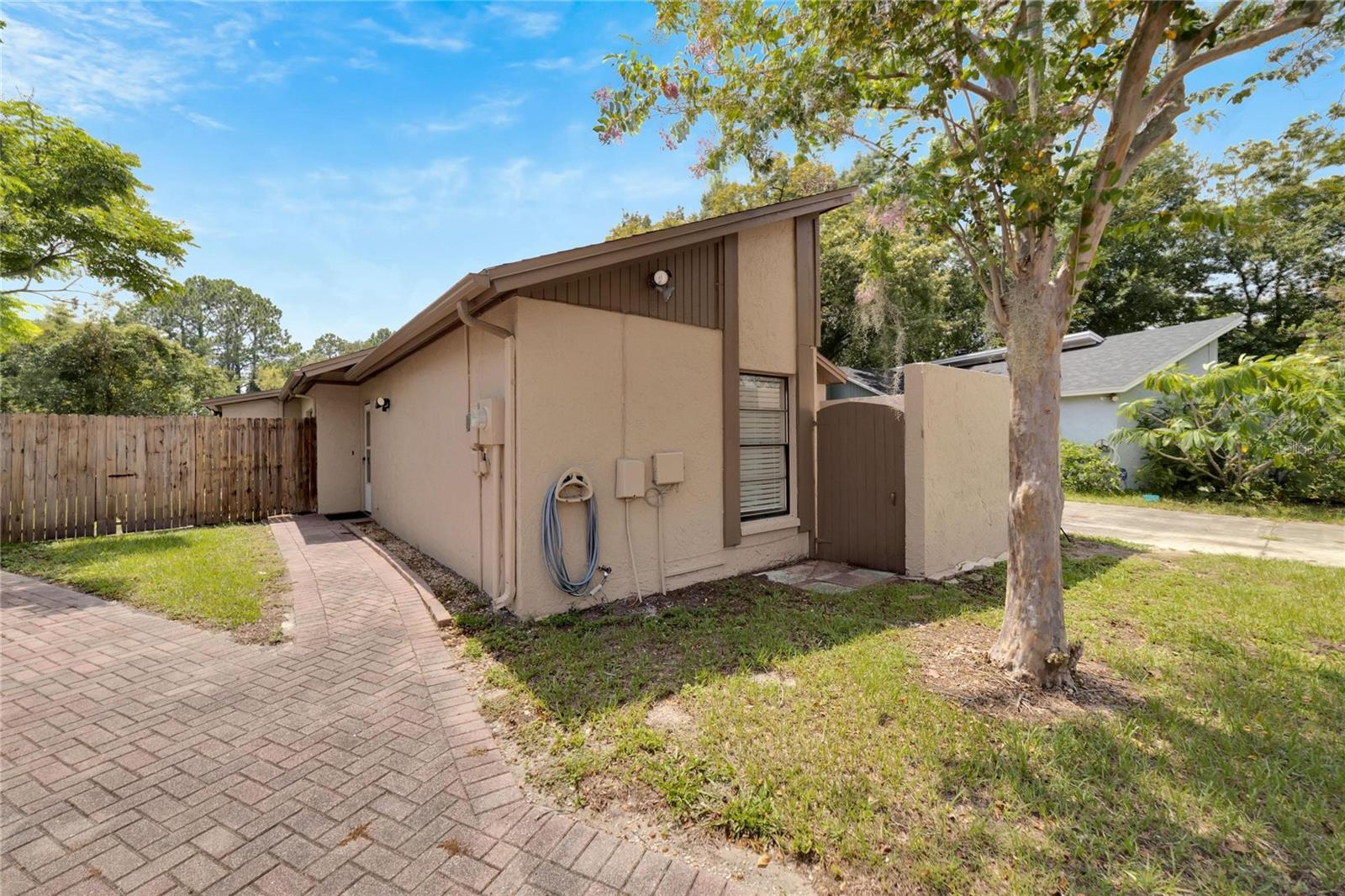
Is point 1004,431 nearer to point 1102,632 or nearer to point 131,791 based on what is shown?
point 1102,632

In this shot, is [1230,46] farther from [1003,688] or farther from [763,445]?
[763,445]

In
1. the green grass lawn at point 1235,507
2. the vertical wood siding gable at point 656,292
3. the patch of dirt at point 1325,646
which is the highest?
the vertical wood siding gable at point 656,292

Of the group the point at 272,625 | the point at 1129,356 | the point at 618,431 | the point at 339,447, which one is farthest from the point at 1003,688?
the point at 1129,356

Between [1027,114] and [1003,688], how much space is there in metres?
3.67

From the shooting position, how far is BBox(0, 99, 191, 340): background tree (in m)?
8.08

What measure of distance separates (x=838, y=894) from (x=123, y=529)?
39.0ft

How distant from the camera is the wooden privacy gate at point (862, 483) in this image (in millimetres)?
6020

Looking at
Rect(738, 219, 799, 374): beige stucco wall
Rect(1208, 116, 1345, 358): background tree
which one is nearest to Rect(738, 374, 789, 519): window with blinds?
Rect(738, 219, 799, 374): beige stucco wall

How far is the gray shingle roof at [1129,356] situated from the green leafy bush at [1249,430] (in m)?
0.96

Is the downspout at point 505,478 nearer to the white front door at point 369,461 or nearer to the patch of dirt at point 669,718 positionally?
the patch of dirt at point 669,718

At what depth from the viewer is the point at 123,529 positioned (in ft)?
29.0

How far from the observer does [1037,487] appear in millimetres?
3422

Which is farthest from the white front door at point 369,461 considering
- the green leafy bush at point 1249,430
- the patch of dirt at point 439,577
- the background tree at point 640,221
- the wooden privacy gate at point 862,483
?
the green leafy bush at point 1249,430

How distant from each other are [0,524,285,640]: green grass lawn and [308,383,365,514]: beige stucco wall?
7.96 feet
